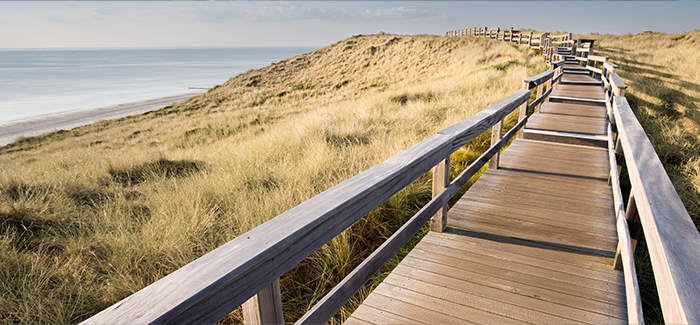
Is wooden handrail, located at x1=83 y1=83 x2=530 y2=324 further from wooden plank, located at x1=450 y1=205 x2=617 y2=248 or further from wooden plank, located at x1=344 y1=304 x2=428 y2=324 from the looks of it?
wooden plank, located at x1=450 y1=205 x2=617 y2=248

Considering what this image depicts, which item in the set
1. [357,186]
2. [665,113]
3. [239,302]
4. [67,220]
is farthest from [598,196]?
[665,113]

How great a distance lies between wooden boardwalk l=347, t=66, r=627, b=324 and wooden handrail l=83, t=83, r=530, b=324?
0.99 metres

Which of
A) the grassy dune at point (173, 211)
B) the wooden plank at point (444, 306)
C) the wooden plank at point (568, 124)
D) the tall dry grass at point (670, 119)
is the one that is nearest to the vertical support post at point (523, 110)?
the wooden plank at point (568, 124)

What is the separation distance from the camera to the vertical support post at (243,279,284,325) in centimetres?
135

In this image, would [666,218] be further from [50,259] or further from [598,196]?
[50,259]

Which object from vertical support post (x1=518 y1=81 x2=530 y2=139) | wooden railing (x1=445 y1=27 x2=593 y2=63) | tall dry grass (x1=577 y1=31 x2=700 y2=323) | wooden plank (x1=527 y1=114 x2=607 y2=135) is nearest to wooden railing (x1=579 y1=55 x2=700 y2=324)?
tall dry grass (x1=577 y1=31 x2=700 y2=323)

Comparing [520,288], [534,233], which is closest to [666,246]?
[520,288]

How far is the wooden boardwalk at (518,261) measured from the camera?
2447 mm

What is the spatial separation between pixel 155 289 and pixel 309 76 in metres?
42.0

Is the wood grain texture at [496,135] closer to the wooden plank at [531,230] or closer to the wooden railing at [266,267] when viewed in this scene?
the wooden plank at [531,230]

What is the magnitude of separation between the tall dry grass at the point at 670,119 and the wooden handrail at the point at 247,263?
9.72ft

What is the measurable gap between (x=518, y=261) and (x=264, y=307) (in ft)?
7.69

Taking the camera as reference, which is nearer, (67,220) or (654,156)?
(654,156)

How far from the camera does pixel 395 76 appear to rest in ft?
115
